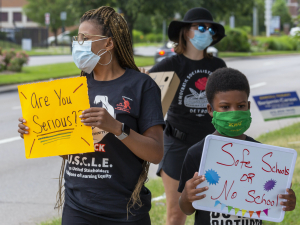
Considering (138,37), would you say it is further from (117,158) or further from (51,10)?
(117,158)

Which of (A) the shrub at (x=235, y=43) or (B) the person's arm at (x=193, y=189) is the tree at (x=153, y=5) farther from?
(B) the person's arm at (x=193, y=189)

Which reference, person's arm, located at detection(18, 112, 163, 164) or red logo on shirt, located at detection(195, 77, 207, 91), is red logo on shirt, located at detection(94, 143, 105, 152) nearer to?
person's arm, located at detection(18, 112, 163, 164)

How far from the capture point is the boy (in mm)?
2250

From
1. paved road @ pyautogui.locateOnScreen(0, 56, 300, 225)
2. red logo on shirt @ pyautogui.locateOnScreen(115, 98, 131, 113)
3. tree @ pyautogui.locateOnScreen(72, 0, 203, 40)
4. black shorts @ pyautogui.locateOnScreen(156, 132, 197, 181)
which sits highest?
tree @ pyautogui.locateOnScreen(72, 0, 203, 40)

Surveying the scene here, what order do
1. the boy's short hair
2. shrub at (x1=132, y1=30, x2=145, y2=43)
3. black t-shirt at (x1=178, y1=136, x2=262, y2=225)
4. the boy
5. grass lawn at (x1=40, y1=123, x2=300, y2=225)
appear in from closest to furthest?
1. the boy
2. black t-shirt at (x1=178, y1=136, x2=262, y2=225)
3. the boy's short hair
4. grass lawn at (x1=40, y1=123, x2=300, y2=225)
5. shrub at (x1=132, y1=30, x2=145, y2=43)

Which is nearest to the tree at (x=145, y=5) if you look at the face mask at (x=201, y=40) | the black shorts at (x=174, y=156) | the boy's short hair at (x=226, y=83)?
the face mask at (x=201, y=40)

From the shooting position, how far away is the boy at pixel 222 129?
2250 millimetres

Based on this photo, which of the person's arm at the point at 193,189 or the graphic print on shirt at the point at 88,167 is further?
the graphic print on shirt at the point at 88,167

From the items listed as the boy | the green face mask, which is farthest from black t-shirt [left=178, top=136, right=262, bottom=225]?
the green face mask

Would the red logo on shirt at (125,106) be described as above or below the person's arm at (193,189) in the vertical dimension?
above

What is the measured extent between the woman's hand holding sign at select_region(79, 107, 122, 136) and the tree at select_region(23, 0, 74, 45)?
57.1 meters

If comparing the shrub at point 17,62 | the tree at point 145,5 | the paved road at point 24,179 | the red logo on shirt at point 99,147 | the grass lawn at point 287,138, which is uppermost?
the tree at point 145,5

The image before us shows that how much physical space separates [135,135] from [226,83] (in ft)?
2.05

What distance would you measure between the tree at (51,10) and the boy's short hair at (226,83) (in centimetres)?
5674
